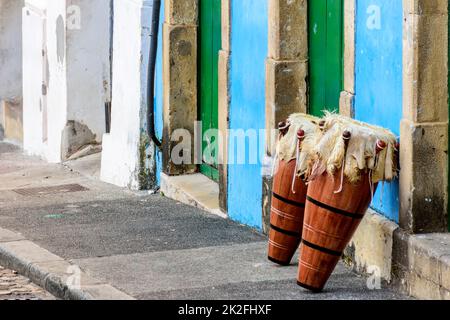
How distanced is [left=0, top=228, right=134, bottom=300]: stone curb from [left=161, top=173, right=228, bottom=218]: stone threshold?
1.78m

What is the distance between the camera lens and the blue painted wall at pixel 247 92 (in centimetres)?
1057

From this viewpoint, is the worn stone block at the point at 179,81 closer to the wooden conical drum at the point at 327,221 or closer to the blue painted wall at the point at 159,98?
the blue painted wall at the point at 159,98

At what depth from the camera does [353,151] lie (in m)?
8.05

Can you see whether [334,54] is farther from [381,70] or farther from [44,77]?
[44,77]

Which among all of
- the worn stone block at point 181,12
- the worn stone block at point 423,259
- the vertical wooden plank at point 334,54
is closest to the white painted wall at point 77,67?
the worn stone block at point 181,12

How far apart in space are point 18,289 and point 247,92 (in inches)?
106

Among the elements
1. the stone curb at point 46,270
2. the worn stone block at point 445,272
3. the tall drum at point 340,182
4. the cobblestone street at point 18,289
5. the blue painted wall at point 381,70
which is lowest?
the cobblestone street at point 18,289

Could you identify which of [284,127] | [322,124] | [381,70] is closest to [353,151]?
[322,124]

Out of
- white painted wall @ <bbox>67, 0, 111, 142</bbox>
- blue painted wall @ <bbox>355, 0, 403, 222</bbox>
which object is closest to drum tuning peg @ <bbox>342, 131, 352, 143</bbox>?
blue painted wall @ <bbox>355, 0, 403, 222</bbox>

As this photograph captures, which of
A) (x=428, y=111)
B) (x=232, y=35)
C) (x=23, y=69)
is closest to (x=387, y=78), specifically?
(x=428, y=111)

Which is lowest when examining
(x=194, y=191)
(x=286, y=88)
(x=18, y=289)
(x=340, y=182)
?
(x=18, y=289)

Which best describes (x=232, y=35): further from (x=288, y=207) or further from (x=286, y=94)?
(x=288, y=207)

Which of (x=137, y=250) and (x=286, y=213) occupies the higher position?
(x=286, y=213)

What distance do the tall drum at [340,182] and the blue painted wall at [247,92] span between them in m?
2.30
